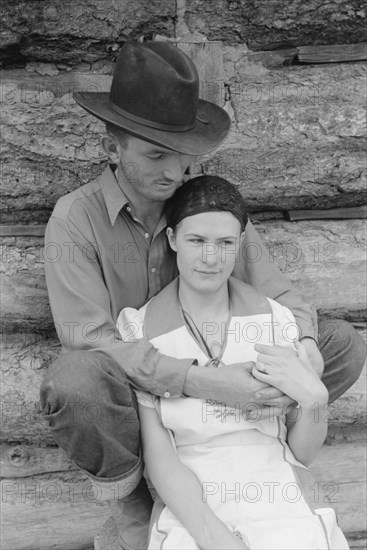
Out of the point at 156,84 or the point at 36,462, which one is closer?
the point at 156,84

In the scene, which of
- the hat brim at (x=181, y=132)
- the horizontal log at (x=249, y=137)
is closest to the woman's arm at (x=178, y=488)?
the hat brim at (x=181, y=132)

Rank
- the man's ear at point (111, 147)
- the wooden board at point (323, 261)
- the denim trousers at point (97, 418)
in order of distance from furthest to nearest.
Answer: the wooden board at point (323, 261) → the man's ear at point (111, 147) → the denim trousers at point (97, 418)

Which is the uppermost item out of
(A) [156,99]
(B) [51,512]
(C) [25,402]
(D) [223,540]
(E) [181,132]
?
(A) [156,99]

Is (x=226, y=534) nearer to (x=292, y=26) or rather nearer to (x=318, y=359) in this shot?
(x=318, y=359)

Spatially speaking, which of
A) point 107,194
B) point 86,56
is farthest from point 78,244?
point 86,56

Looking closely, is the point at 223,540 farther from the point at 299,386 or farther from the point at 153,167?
the point at 153,167

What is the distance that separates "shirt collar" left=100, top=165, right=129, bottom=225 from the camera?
2.88 m

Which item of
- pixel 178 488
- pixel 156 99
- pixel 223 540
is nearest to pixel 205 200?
pixel 156 99

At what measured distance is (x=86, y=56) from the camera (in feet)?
10.1

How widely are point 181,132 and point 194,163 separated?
446 mm

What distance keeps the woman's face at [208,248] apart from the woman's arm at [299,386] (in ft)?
0.87

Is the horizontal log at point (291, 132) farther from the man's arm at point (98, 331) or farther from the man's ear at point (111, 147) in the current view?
the man's arm at point (98, 331)

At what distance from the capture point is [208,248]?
265cm

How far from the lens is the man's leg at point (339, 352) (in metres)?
2.95
